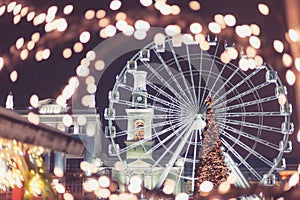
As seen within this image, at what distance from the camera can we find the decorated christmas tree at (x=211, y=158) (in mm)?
22125

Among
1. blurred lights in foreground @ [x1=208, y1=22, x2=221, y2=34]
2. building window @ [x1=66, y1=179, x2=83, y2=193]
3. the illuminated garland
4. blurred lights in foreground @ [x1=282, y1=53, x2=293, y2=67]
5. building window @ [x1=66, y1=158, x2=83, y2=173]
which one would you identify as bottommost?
the illuminated garland

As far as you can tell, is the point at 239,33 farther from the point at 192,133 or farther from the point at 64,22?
the point at 192,133

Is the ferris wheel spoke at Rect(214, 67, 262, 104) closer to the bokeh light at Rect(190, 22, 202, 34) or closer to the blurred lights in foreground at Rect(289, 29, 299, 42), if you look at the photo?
the bokeh light at Rect(190, 22, 202, 34)

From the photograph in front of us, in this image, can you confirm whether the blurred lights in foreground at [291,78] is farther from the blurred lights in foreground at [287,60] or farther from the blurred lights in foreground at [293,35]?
the blurred lights in foreground at [293,35]

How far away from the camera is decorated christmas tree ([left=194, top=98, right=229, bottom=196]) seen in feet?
72.6

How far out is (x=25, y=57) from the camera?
36.3 ft

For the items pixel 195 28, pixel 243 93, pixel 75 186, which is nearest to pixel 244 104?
pixel 243 93

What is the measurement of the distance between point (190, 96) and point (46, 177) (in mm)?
14456

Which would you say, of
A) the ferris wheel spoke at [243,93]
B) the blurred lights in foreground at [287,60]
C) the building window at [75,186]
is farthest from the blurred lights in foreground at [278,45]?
the building window at [75,186]

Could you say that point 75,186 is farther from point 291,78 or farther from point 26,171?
point 26,171

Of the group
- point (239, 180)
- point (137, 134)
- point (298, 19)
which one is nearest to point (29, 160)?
point (298, 19)

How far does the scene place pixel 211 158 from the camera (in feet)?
74.3

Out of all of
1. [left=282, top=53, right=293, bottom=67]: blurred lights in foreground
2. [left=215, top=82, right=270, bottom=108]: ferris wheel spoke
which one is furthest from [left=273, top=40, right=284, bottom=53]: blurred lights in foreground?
[left=215, top=82, right=270, bottom=108]: ferris wheel spoke

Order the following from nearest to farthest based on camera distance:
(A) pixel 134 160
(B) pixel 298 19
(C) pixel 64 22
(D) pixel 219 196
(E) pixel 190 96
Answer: (D) pixel 219 196, (B) pixel 298 19, (C) pixel 64 22, (E) pixel 190 96, (A) pixel 134 160
